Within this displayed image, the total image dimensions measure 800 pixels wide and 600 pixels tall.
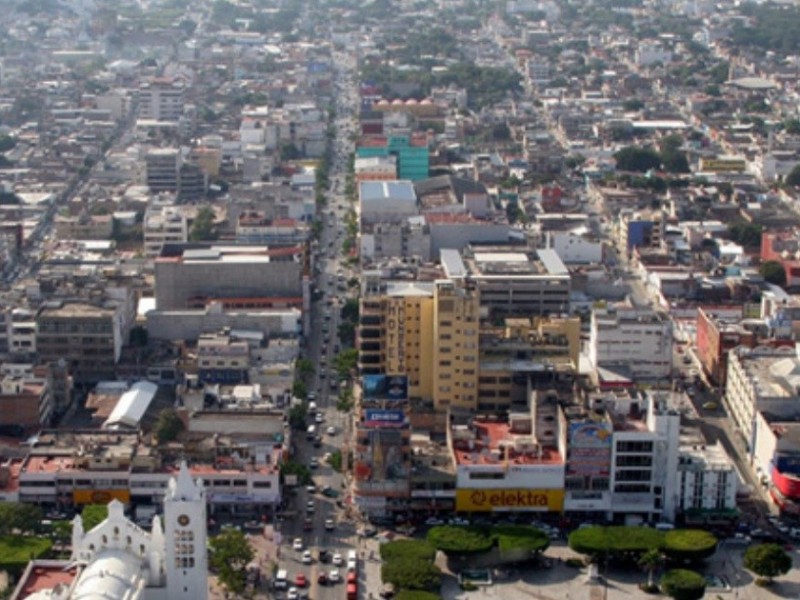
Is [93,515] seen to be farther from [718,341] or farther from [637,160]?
[637,160]

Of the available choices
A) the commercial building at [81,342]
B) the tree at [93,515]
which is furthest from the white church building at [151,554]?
the commercial building at [81,342]

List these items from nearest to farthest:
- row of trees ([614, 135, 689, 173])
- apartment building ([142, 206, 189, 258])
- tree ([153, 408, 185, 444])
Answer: tree ([153, 408, 185, 444])
apartment building ([142, 206, 189, 258])
row of trees ([614, 135, 689, 173])

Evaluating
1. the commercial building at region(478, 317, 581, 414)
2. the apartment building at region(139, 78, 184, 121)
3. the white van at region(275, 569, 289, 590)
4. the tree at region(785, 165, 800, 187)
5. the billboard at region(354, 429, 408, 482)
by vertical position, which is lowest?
the white van at region(275, 569, 289, 590)

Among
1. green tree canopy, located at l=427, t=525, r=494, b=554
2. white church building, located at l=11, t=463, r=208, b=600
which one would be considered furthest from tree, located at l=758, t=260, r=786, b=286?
white church building, located at l=11, t=463, r=208, b=600

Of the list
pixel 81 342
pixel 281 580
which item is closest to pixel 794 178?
pixel 81 342

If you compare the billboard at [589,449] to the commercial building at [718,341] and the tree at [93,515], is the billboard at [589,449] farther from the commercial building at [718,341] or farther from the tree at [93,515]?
the tree at [93,515]

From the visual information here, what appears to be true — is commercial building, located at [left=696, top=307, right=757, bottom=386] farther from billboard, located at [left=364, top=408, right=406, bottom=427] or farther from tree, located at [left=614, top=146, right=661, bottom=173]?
tree, located at [left=614, top=146, right=661, bottom=173]
